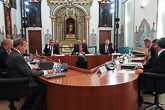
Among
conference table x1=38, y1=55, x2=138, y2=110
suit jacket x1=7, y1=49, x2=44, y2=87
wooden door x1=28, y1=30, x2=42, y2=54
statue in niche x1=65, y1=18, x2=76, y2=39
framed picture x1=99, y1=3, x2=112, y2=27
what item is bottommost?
conference table x1=38, y1=55, x2=138, y2=110

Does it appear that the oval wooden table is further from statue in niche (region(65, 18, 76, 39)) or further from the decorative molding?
the decorative molding

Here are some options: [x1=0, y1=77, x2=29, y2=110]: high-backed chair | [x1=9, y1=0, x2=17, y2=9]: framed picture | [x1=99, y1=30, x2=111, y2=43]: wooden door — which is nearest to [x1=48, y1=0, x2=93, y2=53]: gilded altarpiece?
[x1=99, y1=30, x2=111, y2=43]: wooden door

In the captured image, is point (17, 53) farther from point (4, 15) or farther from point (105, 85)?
point (4, 15)

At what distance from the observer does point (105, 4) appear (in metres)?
11.1

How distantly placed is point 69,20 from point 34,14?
8.29ft

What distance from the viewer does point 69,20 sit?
37.1 ft

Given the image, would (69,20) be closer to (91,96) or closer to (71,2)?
(71,2)

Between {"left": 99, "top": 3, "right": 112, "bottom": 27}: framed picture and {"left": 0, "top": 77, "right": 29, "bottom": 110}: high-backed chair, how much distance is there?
9.64 m

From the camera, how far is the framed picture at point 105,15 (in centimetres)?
1109

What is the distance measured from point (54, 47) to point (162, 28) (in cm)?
454

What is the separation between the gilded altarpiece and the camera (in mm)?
10898

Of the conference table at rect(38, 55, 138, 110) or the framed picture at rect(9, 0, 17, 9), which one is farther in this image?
the framed picture at rect(9, 0, 17, 9)

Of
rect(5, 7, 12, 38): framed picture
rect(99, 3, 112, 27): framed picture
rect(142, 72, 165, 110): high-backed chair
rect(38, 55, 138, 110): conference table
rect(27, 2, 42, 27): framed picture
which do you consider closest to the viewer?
rect(38, 55, 138, 110): conference table

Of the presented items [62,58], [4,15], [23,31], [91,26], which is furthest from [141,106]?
[23,31]
